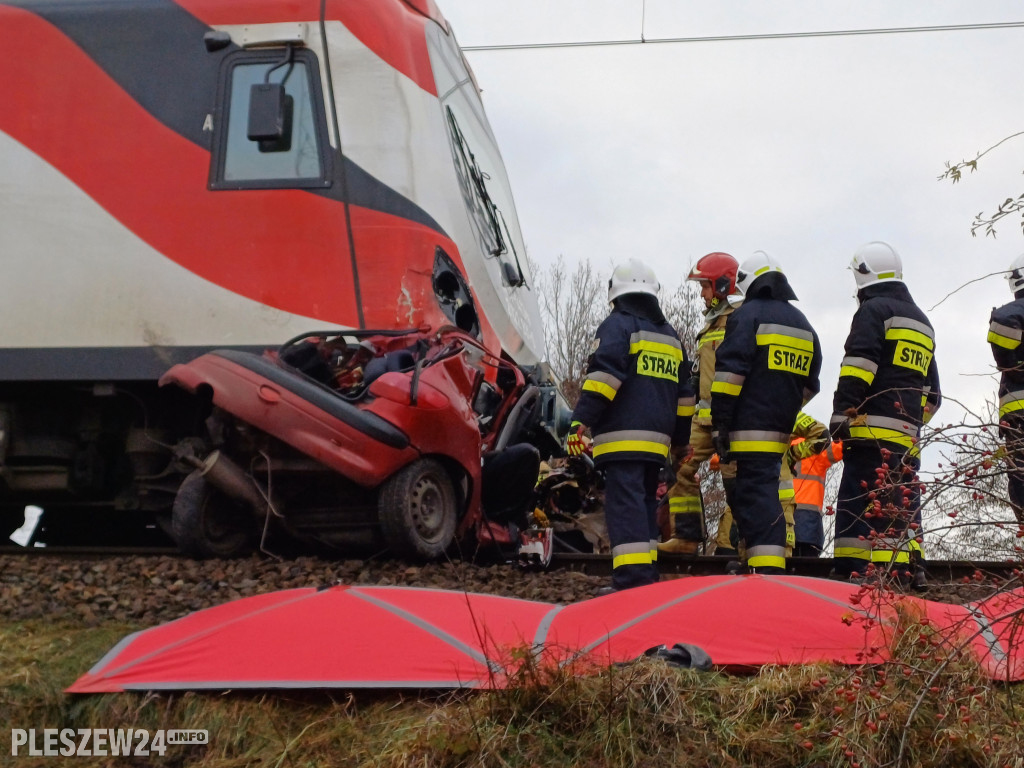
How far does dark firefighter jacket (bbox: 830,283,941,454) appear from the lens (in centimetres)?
586

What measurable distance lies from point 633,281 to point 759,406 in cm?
85

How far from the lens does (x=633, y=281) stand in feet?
19.8

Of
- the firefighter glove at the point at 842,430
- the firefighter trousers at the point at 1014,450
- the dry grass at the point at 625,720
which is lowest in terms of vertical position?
the dry grass at the point at 625,720

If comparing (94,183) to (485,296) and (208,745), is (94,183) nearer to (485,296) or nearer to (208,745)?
(485,296)

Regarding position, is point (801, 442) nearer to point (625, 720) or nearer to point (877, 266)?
point (877, 266)

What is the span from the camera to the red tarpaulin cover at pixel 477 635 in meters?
3.84

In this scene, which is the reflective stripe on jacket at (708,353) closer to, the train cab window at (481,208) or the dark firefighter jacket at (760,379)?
the dark firefighter jacket at (760,379)

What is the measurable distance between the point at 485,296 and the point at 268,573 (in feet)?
6.67

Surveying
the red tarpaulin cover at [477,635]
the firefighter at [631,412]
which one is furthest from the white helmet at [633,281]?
the red tarpaulin cover at [477,635]

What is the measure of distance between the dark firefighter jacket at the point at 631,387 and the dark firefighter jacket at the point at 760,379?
0.25 m

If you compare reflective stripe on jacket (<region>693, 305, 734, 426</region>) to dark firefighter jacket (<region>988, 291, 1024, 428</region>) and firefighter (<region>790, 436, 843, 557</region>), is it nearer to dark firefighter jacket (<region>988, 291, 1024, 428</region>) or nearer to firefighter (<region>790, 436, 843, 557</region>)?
firefighter (<region>790, 436, 843, 557</region>)

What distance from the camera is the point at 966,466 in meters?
3.11

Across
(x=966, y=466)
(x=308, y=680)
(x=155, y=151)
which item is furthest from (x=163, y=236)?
(x=966, y=466)

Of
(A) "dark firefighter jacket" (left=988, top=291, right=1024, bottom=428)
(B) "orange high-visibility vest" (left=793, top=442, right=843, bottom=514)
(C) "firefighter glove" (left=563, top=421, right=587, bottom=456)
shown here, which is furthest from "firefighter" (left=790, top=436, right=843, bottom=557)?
(C) "firefighter glove" (left=563, top=421, right=587, bottom=456)
